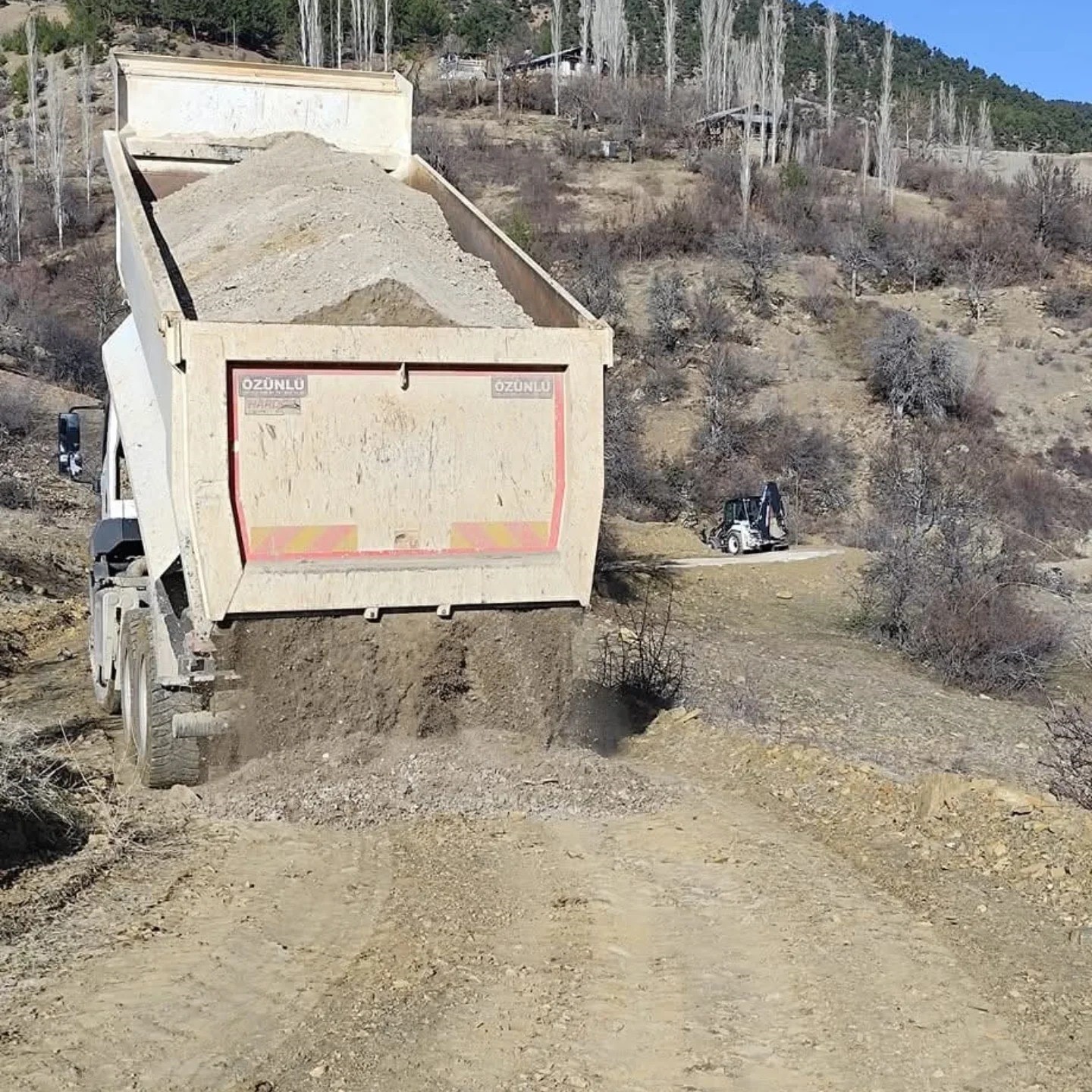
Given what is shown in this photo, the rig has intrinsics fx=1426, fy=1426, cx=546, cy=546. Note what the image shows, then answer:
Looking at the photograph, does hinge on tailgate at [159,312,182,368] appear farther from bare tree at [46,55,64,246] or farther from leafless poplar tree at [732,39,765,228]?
bare tree at [46,55,64,246]

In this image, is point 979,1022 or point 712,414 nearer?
point 979,1022

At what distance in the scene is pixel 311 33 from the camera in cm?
6059

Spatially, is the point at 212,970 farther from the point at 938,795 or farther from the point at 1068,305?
the point at 1068,305

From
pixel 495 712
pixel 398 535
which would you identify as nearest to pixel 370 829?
pixel 495 712

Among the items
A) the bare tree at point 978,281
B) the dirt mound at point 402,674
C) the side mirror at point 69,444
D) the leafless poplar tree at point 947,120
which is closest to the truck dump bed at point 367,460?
the dirt mound at point 402,674

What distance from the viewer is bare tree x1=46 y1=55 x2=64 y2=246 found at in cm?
4865

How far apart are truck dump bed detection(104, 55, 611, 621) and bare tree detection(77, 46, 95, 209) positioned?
157 ft

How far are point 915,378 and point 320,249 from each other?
29.0 m

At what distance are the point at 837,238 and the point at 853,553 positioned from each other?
26.3 m

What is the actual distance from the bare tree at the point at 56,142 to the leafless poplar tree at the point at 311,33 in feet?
33.6

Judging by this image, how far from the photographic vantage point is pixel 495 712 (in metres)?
7.50

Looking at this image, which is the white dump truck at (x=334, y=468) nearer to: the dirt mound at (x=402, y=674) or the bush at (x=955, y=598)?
the dirt mound at (x=402, y=674)

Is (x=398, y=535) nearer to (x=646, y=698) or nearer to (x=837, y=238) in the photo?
(x=646, y=698)

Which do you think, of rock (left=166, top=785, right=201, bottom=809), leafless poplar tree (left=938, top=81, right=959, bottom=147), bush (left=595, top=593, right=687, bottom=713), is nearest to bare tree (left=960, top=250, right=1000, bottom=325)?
leafless poplar tree (left=938, top=81, right=959, bottom=147)
